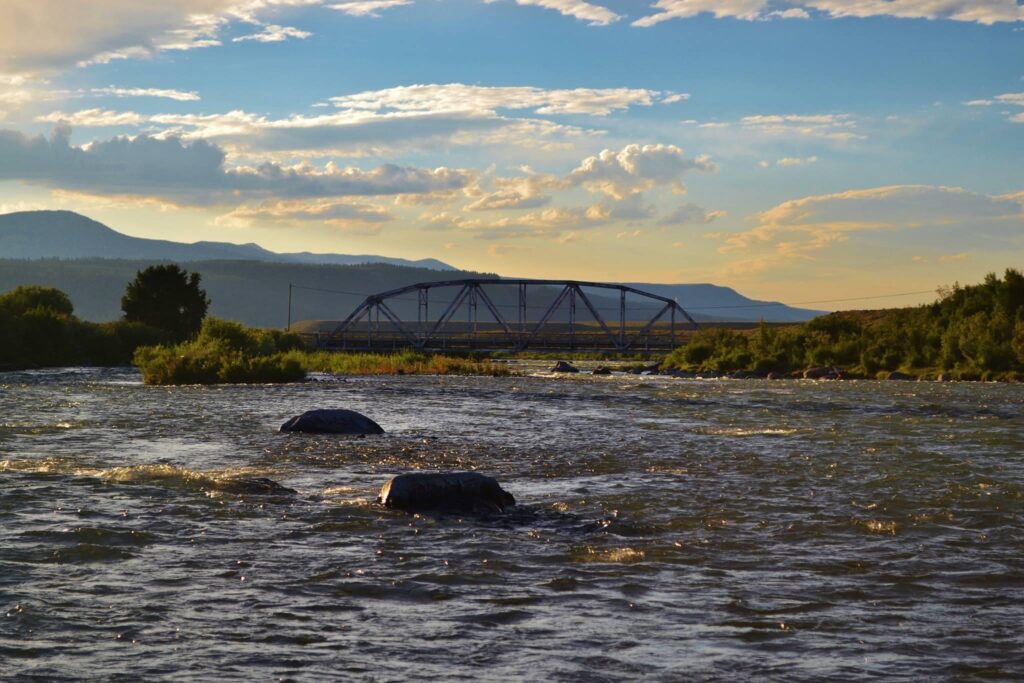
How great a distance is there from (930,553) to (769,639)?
4173mm

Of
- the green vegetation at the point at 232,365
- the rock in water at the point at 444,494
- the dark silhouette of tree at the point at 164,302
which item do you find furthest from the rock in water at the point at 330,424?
the dark silhouette of tree at the point at 164,302

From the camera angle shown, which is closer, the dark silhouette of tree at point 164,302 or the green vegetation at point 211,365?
the green vegetation at point 211,365

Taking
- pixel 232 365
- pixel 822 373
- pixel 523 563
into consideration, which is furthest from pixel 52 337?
pixel 523 563

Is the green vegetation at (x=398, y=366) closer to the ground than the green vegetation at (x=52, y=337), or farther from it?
closer to the ground

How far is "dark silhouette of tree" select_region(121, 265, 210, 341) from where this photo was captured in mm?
95688

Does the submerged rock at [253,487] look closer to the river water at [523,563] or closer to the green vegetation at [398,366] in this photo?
the river water at [523,563]

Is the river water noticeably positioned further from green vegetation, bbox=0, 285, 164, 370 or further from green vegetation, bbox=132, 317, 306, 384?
green vegetation, bbox=0, 285, 164, 370

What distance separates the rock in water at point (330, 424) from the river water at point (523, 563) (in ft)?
5.94

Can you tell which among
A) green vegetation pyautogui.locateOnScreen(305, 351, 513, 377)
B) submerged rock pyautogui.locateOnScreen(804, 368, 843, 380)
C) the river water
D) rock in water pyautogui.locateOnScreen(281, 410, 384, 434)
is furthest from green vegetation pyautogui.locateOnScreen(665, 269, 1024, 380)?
rock in water pyautogui.locateOnScreen(281, 410, 384, 434)

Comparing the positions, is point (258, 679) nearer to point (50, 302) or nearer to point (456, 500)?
point (456, 500)

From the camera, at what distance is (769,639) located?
826cm

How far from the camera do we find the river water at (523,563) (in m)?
7.78

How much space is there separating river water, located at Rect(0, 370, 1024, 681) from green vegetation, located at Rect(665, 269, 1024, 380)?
3792 centimetres

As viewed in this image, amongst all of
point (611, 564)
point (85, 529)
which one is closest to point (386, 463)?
point (85, 529)
